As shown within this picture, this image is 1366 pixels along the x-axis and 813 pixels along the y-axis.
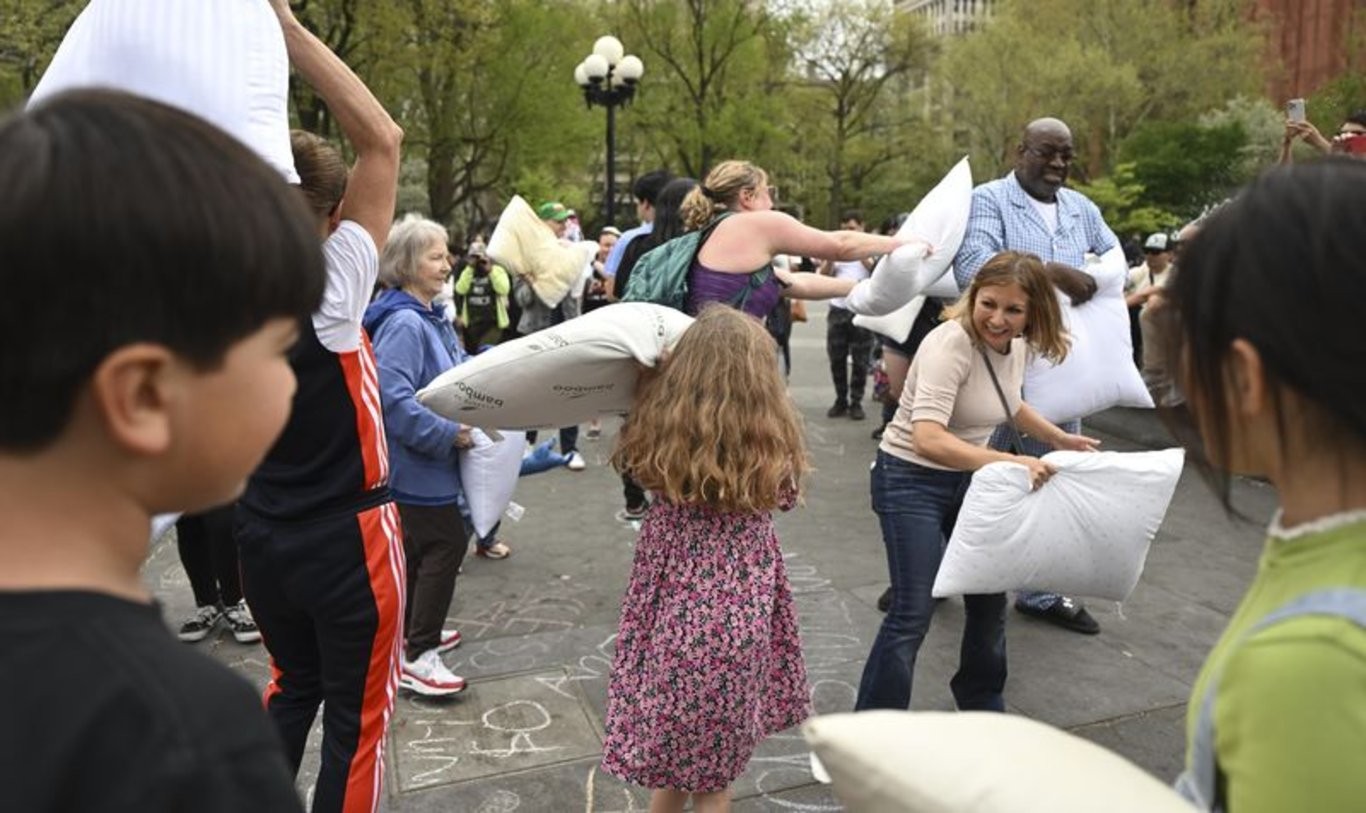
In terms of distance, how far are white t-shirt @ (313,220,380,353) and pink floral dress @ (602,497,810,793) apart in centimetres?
87

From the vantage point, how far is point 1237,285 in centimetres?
98

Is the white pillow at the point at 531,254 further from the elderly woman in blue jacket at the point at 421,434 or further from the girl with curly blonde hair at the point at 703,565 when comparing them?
the girl with curly blonde hair at the point at 703,565

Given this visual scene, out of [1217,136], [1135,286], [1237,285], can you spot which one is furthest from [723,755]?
[1217,136]

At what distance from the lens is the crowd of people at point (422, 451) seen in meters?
0.78

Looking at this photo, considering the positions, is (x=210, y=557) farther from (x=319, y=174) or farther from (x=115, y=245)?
(x=115, y=245)

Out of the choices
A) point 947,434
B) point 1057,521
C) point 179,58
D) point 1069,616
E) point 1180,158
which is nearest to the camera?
point 179,58

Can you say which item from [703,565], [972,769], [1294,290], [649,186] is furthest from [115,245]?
[649,186]

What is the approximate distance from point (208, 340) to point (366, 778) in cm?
184

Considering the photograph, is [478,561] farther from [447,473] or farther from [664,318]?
[664,318]

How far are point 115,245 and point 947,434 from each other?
8.76 feet

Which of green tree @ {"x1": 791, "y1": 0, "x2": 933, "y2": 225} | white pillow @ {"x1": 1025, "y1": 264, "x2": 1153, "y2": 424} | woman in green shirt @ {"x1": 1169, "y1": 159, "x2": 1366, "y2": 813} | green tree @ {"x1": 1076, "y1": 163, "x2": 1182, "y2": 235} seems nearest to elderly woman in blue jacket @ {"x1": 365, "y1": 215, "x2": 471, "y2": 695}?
white pillow @ {"x1": 1025, "y1": 264, "x2": 1153, "y2": 424}

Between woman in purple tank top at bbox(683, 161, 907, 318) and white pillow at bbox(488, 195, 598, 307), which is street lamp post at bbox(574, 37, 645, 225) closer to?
white pillow at bbox(488, 195, 598, 307)

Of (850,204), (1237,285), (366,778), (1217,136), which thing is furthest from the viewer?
(850,204)

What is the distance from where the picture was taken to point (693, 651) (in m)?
2.41
